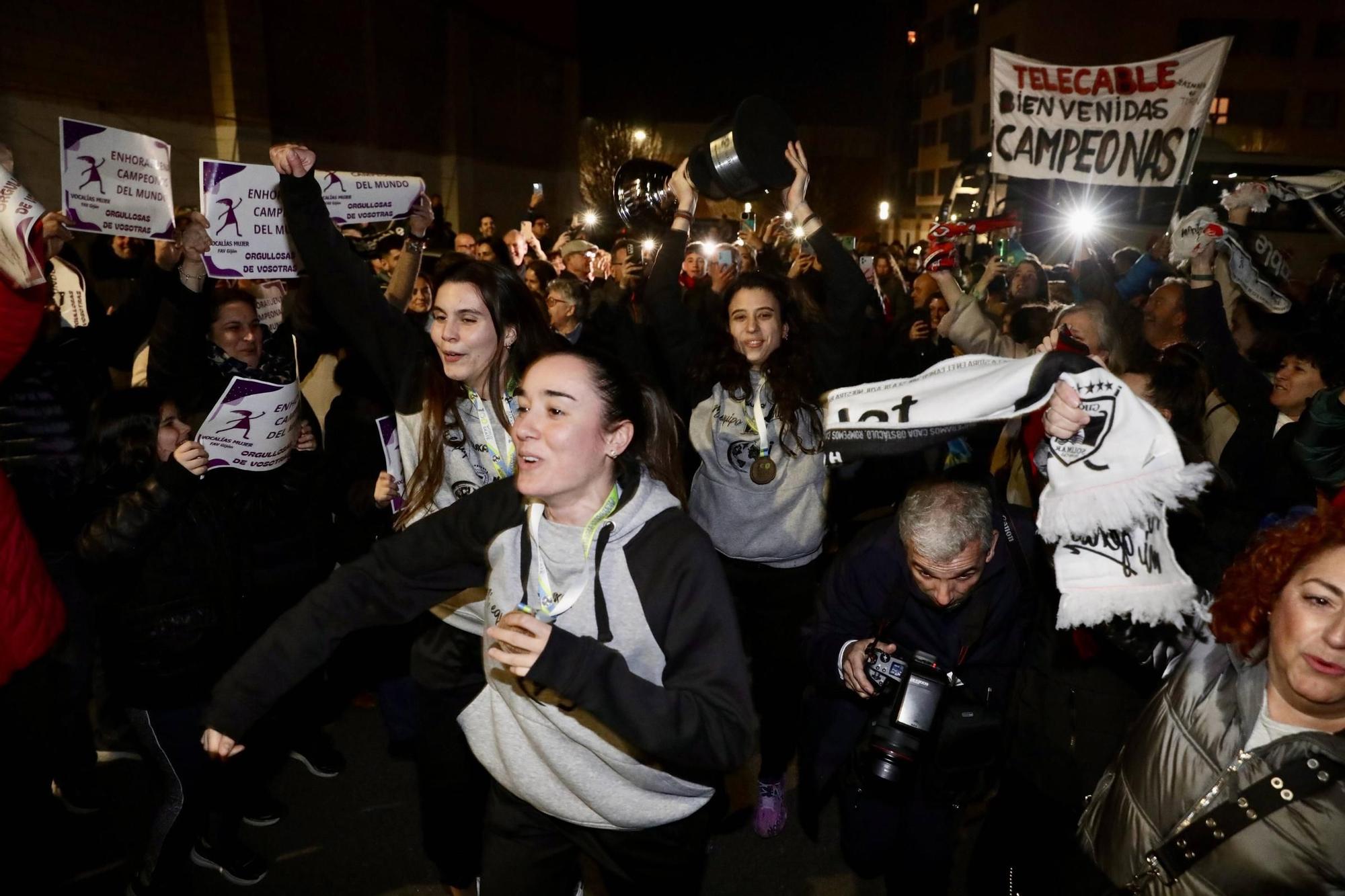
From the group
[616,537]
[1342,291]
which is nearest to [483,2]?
[1342,291]

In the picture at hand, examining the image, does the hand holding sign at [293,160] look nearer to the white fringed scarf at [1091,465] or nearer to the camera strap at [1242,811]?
the white fringed scarf at [1091,465]

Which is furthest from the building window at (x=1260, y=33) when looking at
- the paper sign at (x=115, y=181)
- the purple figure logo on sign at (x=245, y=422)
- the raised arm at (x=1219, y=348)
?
the purple figure logo on sign at (x=245, y=422)

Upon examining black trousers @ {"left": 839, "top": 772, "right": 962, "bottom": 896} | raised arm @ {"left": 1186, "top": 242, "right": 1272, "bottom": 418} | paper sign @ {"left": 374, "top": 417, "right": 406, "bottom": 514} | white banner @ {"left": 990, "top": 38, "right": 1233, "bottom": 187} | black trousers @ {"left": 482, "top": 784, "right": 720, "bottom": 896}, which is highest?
white banner @ {"left": 990, "top": 38, "right": 1233, "bottom": 187}

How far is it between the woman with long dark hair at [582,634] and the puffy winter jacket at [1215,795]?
0.97m

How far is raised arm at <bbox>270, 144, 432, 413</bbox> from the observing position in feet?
10.4

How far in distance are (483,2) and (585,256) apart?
21.0 m

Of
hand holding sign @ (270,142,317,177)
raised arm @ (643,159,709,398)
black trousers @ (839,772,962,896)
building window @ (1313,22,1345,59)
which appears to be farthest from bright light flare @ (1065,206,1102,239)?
building window @ (1313,22,1345,59)

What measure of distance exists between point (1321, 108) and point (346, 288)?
48689 millimetres

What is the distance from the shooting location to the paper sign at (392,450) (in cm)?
334

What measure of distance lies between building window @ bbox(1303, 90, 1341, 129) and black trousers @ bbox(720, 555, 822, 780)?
4700 centimetres

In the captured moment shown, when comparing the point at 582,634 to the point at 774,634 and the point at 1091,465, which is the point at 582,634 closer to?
the point at 1091,465

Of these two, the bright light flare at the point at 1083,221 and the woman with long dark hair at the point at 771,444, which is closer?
the woman with long dark hair at the point at 771,444

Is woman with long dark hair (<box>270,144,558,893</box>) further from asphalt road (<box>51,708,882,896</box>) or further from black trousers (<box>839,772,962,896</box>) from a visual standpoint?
black trousers (<box>839,772,962,896</box>)

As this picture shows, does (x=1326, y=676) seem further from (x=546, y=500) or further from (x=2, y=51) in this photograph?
(x=2, y=51)
